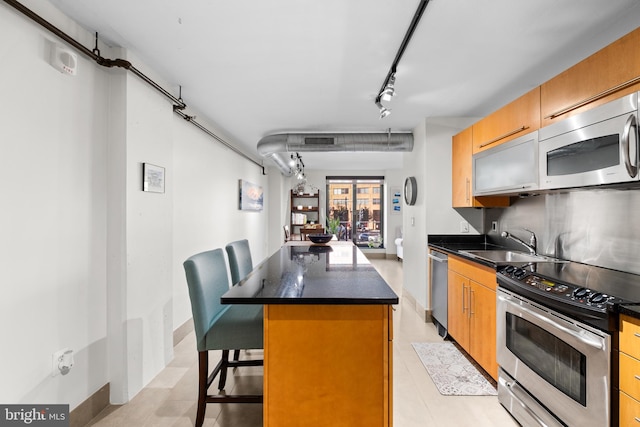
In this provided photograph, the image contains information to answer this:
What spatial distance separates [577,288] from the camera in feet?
5.00

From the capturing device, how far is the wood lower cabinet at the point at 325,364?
1410 millimetres

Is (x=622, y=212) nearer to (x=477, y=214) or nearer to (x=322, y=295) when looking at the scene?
(x=477, y=214)

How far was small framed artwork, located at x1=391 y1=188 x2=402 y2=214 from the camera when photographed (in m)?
8.13

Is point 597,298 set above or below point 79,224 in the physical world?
below

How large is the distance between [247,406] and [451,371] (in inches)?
64.8

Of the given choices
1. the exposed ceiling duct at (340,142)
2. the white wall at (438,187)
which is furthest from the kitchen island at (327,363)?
the exposed ceiling duct at (340,142)

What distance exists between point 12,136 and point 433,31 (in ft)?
7.97

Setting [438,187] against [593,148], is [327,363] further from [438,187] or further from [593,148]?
[438,187]

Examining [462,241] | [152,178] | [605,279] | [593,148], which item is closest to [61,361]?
[152,178]

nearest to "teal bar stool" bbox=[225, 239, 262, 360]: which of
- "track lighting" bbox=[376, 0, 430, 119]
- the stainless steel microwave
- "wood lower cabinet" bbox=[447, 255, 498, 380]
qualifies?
"track lighting" bbox=[376, 0, 430, 119]

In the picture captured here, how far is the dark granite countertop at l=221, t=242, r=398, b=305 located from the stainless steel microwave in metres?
1.33

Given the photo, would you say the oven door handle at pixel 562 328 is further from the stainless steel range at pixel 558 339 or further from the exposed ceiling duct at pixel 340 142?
the exposed ceiling duct at pixel 340 142

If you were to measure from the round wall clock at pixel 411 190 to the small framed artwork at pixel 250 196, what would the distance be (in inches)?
108

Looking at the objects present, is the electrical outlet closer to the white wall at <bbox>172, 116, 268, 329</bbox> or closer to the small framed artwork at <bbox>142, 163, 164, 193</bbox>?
the small framed artwork at <bbox>142, 163, 164, 193</bbox>
